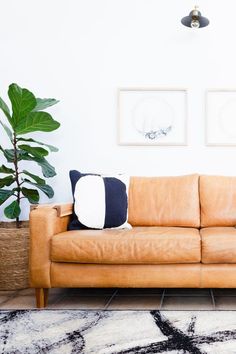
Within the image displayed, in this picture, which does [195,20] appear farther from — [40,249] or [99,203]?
[40,249]

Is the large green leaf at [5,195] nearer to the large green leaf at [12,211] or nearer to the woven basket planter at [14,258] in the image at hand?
the large green leaf at [12,211]

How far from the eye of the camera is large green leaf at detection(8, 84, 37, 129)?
2.79 metres

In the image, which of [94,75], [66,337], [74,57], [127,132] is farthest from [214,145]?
[66,337]

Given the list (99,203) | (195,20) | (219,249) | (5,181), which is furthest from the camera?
(195,20)

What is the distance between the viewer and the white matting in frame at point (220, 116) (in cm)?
340

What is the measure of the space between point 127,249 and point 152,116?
146 centimetres

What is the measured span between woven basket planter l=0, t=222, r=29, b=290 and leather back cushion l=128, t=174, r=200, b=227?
0.80m

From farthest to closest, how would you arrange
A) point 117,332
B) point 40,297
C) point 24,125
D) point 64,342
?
point 24,125, point 40,297, point 117,332, point 64,342

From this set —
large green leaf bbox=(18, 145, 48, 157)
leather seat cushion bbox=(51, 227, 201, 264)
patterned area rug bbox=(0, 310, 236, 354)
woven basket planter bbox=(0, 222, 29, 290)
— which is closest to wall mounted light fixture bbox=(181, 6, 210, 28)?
large green leaf bbox=(18, 145, 48, 157)

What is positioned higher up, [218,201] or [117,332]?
[218,201]

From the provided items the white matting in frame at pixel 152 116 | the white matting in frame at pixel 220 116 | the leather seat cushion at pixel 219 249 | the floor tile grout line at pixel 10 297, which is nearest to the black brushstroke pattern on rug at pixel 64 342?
the floor tile grout line at pixel 10 297

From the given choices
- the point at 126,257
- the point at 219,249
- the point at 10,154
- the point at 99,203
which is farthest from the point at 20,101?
the point at 219,249

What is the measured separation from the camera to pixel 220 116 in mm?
3414

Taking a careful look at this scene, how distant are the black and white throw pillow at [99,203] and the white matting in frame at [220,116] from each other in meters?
1.00
